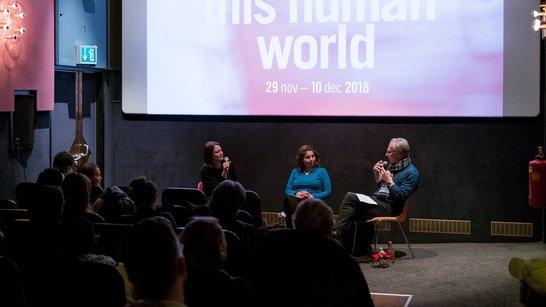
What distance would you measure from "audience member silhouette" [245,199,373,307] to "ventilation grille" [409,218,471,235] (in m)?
4.96

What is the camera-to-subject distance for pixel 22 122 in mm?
8539

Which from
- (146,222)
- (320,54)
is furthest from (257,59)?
(146,222)

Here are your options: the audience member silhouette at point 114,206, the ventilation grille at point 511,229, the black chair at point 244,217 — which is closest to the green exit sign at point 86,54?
the audience member silhouette at point 114,206

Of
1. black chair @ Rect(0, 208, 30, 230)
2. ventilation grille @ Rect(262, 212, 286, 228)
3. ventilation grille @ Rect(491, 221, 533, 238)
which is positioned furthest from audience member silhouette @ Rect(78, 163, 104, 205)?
ventilation grille @ Rect(491, 221, 533, 238)

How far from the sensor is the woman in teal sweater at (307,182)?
8422mm

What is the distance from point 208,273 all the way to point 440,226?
5819 millimetres

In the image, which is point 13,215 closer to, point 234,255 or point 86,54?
point 234,255

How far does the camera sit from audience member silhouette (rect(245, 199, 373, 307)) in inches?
157

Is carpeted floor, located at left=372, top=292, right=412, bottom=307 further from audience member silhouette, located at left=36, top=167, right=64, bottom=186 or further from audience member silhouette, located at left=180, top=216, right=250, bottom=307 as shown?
audience member silhouette, located at left=180, top=216, right=250, bottom=307

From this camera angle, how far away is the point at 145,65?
958 centimetres

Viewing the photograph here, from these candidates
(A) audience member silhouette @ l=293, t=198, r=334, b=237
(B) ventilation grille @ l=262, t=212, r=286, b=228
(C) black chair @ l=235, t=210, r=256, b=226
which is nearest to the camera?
(A) audience member silhouette @ l=293, t=198, r=334, b=237

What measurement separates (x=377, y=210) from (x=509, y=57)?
189cm

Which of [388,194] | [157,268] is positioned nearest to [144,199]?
[157,268]

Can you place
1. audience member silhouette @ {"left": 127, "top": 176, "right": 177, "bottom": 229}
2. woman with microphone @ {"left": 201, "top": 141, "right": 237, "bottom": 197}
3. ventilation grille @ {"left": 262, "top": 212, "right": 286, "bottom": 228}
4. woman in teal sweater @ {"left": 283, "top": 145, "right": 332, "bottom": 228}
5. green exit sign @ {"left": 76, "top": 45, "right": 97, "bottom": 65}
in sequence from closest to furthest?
audience member silhouette @ {"left": 127, "top": 176, "right": 177, "bottom": 229}
woman with microphone @ {"left": 201, "top": 141, "right": 237, "bottom": 197}
woman in teal sweater @ {"left": 283, "top": 145, "right": 332, "bottom": 228}
green exit sign @ {"left": 76, "top": 45, "right": 97, "bottom": 65}
ventilation grille @ {"left": 262, "top": 212, "right": 286, "bottom": 228}
